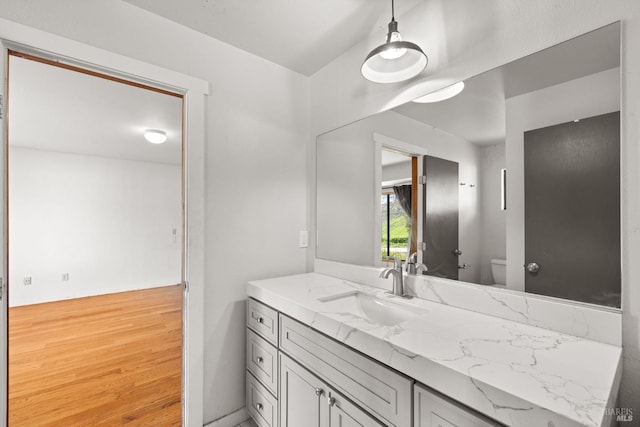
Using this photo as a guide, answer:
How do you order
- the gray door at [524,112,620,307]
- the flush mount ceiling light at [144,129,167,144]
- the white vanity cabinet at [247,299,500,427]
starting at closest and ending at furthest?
the white vanity cabinet at [247,299,500,427] → the gray door at [524,112,620,307] → the flush mount ceiling light at [144,129,167,144]

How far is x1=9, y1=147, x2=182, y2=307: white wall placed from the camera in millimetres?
4258

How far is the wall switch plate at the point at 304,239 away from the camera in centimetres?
222

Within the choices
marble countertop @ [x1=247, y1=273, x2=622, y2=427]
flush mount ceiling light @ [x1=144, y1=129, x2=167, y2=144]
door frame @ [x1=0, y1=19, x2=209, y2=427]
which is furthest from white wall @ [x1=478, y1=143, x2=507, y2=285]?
flush mount ceiling light @ [x1=144, y1=129, x2=167, y2=144]

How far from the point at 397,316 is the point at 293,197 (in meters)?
1.16

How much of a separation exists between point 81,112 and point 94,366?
253 centimetres

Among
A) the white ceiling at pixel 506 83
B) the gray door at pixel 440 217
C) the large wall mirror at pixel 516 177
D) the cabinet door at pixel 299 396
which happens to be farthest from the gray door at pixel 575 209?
the cabinet door at pixel 299 396

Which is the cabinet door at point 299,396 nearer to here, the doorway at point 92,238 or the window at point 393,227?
the window at point 393,227

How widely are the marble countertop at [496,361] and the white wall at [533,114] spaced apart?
283mm

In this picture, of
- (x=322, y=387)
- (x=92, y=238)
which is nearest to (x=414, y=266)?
(x=322, y=387)

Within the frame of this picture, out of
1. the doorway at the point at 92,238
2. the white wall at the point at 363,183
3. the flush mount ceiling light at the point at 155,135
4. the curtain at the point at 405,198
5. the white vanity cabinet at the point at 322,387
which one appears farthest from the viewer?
the flush mount ceiling light at the point at 155,135

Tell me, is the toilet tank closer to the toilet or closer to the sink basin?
the toilet

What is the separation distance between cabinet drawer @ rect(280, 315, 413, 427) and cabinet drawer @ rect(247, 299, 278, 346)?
16cm

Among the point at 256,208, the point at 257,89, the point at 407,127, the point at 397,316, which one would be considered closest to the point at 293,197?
the point at 256,208

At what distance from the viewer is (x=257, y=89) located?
2.00 m
